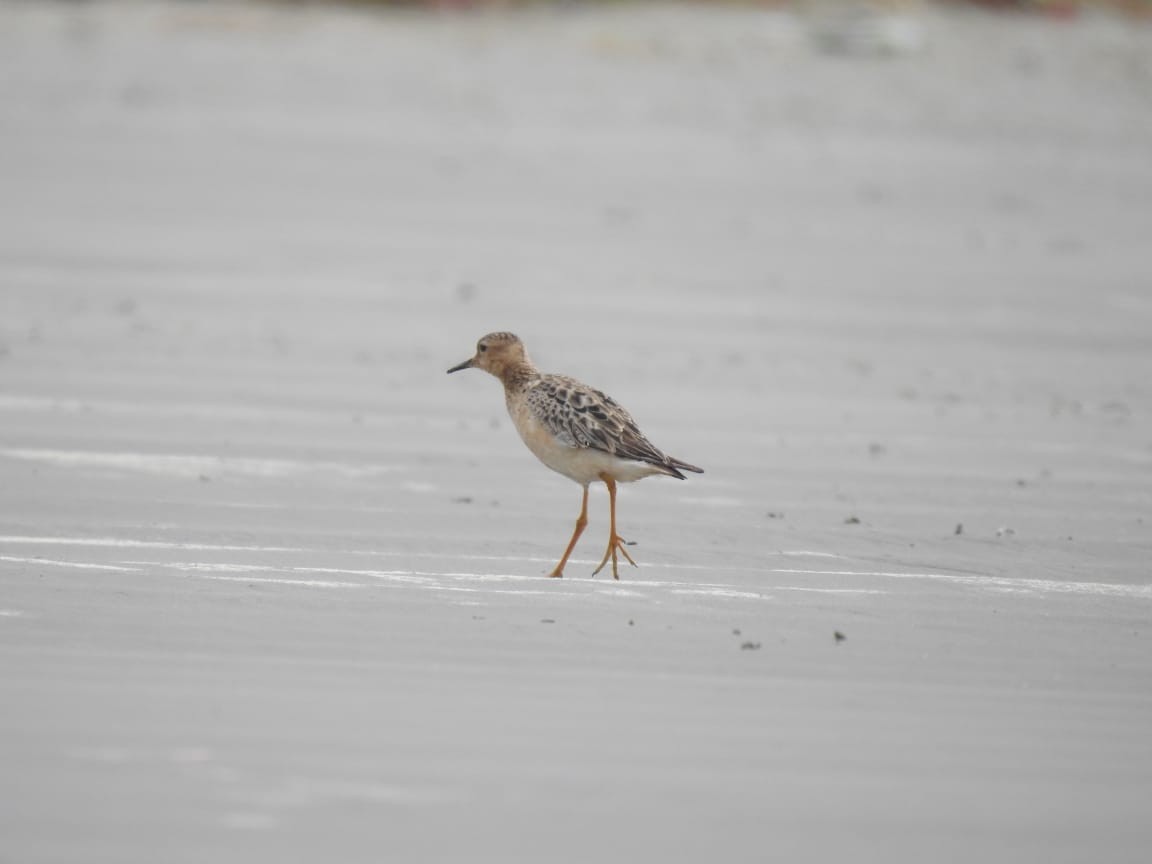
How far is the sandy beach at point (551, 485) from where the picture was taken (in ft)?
17.2

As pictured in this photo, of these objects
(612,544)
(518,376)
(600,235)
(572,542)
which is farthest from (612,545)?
(600,235)

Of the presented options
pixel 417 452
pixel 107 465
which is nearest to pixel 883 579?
pixel 417 452

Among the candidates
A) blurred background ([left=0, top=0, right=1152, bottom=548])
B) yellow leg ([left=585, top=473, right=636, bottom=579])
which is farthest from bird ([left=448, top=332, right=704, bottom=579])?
blurred background ([left=0, top=0, right=1152, bottom=548])

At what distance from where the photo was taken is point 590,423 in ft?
24.2

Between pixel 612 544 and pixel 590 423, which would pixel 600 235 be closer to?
pixel 590 423

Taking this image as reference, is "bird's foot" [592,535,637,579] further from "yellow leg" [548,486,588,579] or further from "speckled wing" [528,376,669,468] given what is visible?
"speckled wing" [528,376,669,468]

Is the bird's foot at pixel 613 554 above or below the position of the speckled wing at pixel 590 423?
below

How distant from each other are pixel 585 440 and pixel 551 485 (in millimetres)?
1681

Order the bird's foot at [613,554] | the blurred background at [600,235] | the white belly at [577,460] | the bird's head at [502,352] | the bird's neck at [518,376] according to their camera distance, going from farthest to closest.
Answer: the blurred background at [600,235]
the bird's head at [502,352]
the bird's neck at [518,376]
the white belly at [577,460]
the bird's foot at [613,554]

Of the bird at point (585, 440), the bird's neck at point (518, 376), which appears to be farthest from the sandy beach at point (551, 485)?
the bird's neck at point (518, 376)

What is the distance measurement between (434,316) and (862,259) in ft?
14.6

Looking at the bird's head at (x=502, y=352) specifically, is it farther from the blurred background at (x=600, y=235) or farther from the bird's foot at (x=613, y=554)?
the bird's foot at (x=613, y=554)

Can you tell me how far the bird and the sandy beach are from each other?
1.17ft

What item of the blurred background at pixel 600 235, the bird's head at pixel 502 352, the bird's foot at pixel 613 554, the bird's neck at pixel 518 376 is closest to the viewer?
the bird's foot at pixel 613 554
